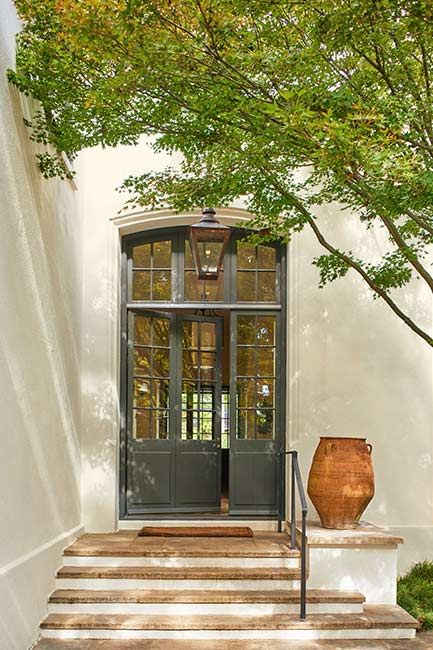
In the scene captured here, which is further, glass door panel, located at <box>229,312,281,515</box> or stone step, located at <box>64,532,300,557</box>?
glass door panel, located at <box>229,312,281,515</box>

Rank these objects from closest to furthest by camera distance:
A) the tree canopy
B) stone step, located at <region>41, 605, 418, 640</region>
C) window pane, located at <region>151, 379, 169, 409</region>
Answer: the tree canopy, stone step, located at <region>41, 605, 418, 640</region>, window pane, located at <region>151, 379, 169, 409</region>

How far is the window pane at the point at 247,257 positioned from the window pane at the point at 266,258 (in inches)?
1.9

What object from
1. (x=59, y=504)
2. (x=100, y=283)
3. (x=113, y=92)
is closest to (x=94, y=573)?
(x=59, y=504)

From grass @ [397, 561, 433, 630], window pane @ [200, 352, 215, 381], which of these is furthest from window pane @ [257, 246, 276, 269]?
grass @ [397, 561, 433, 630]

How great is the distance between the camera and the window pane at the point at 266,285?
280 inches

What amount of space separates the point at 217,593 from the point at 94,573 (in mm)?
900

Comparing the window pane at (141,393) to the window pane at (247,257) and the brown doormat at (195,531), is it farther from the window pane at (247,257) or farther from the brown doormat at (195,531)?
the window pane at (247,257)

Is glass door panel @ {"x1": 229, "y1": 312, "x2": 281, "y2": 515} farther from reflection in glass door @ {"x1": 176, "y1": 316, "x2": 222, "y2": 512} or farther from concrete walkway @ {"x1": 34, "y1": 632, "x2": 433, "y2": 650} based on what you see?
concrete walkway @ {"x1": 34, "y1": 632, "x2": 433, "y2": 650}

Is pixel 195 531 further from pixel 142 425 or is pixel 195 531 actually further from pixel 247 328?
pixel 247 328

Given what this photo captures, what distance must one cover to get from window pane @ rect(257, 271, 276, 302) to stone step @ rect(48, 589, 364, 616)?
2.88m

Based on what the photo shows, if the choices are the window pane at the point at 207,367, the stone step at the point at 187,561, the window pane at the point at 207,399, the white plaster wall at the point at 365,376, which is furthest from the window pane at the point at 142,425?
the stone step at the point at 187,561

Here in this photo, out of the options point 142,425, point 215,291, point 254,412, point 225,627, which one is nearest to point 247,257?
point 215,291

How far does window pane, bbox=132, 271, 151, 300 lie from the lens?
7.07 meters

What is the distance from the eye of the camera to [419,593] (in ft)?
19.1
